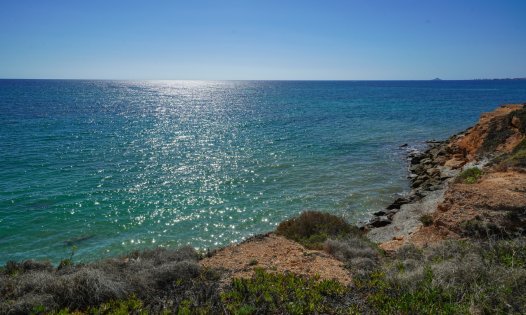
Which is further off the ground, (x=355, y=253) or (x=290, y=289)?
(x=290, y=289)

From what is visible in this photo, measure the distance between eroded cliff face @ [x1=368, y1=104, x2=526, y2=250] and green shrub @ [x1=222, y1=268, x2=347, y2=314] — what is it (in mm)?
5115

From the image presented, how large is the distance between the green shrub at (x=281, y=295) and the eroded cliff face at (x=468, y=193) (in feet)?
16.8

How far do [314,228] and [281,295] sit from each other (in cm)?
634

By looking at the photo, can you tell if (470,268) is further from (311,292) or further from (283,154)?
(283,154)

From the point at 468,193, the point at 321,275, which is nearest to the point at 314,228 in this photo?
the point at 321,275

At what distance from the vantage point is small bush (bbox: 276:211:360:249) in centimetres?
1291

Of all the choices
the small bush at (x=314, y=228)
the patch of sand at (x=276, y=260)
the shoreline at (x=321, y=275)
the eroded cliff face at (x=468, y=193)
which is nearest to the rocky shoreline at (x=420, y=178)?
the eroded cliff face at (x=468, y=193)

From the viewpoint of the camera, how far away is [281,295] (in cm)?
741

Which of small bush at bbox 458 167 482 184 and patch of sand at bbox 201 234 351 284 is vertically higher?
small bush at bbox 458 167 482 184

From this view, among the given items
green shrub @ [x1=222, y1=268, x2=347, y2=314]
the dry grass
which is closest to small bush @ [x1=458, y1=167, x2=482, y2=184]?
green shrub @ [x1=222, y1=268, x2=347, y2=314]

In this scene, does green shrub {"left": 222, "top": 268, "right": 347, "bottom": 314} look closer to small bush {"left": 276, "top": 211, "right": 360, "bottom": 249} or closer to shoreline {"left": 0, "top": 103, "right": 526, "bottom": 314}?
shoreline {"left": 0, "top": 103, "right": 526, "bottom": 314}

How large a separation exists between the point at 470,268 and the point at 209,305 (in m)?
5.45

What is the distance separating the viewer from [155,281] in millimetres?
8352

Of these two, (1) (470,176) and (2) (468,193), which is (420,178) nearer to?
(1) (470,176)
